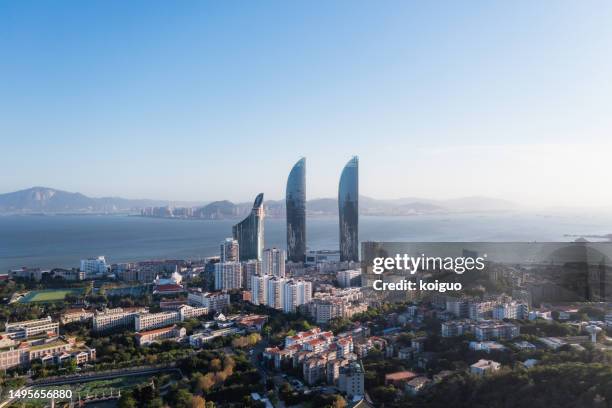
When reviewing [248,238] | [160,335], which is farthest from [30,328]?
[248,238]

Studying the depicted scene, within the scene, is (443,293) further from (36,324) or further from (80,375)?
(36,324)

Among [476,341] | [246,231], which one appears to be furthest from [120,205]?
[476,341]

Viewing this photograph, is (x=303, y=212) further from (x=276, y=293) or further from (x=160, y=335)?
(x=160, y=335)

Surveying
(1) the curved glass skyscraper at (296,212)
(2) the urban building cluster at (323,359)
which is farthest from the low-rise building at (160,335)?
(1) the curved glass skyscraper at (296,212)

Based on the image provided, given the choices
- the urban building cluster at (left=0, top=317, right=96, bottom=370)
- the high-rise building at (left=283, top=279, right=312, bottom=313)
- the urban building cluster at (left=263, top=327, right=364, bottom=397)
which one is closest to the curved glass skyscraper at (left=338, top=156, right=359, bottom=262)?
the high-rise building at (left=283, top=279, right=312, bottom=313)

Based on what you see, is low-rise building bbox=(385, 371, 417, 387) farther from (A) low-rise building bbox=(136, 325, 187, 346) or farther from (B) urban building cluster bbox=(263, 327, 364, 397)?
(A) low-rise building bbox=(136, 325, 187, 346)

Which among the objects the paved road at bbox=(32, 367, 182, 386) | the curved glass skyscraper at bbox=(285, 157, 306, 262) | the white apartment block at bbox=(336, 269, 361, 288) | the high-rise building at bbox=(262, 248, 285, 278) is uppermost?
the curved glass skyscraper at bbox=(285, 157, 306, 262)
